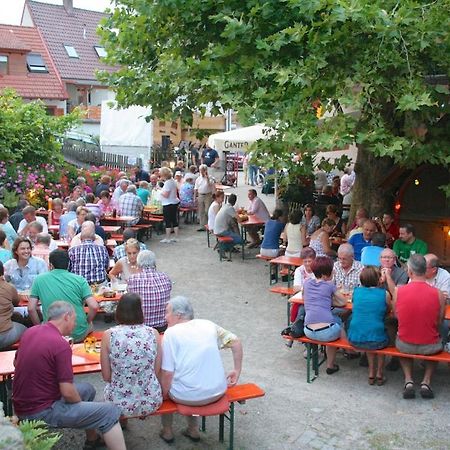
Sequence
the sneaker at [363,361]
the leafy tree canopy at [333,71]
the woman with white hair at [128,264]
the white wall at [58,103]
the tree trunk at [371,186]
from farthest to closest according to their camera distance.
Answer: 1. the white wall at [58,103]
2. the tree trunk at [371,186]
3. the woman with white hair at [128,264]
4. the leafy tree canopy at [333,71]
5. the sneaker at [363,361]

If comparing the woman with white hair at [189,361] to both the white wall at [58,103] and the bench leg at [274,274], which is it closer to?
the bench leg at [274,274]

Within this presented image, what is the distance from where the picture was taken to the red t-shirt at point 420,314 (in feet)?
23.0

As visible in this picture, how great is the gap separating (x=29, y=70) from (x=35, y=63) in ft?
2.04

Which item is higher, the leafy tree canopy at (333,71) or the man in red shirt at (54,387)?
the leafy tree canopy at (333,71)

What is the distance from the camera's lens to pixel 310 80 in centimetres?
862

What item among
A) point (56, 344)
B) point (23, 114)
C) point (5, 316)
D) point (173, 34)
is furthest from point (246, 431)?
point (23, 114)

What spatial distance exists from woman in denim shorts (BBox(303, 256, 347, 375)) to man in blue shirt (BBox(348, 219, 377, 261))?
2.89 m

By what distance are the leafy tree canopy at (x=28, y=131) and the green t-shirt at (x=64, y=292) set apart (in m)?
9.95

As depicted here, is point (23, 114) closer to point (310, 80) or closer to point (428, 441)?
point (310, 80)

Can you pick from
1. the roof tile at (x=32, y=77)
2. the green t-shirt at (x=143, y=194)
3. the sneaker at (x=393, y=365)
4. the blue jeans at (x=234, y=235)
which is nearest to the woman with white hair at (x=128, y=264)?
the sneaker at (x=393, y=365)

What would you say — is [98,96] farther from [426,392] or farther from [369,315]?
[426,392]

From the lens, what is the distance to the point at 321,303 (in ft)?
24.5

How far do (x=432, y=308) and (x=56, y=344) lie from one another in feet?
12.4

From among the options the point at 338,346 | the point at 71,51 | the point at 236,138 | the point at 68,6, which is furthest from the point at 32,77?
the point at 338,346
